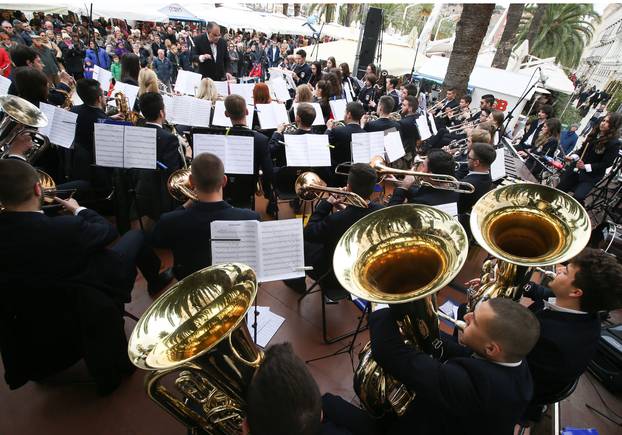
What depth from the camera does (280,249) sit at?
2.37m

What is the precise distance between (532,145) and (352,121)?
20.8 feet

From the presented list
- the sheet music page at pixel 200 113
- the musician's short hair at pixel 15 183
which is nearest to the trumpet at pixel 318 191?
the sheet music page at pixel 200 113

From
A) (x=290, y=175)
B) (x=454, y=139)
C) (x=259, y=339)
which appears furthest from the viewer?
(x=454, y=139)

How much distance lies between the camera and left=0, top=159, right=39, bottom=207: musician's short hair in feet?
6.34

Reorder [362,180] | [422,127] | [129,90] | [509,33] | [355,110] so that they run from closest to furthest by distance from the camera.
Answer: [362,180] → [355,110] → [129,90] → [422,127] → [509,33]

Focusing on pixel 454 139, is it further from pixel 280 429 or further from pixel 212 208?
pixel 280 429

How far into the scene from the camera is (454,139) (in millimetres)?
7223

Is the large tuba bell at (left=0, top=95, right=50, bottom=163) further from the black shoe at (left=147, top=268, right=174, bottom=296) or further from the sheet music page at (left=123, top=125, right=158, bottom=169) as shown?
the black shoe at (left=147, top=268, right=174, bottom=296)

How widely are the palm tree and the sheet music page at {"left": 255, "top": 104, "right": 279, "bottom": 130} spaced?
23.8m

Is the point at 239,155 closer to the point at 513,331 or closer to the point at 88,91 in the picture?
the point at 88,91

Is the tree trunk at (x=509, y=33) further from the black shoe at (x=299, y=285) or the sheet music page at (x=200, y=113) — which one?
A: the black shoe at (x=299, y=285)

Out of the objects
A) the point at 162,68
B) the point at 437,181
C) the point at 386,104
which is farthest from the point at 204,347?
the point at 162,68

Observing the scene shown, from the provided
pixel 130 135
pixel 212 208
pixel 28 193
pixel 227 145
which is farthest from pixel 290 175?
pixel 28 193

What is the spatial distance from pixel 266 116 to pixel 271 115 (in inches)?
3.5
